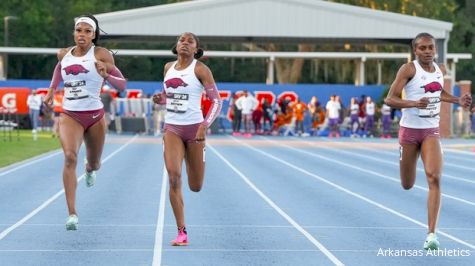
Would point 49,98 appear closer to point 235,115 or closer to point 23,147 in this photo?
point 23,147

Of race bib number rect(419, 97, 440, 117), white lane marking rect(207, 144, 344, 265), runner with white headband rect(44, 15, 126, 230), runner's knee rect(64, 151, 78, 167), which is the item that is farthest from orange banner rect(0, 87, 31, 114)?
race bib number rect(419, 97, 440, 117)

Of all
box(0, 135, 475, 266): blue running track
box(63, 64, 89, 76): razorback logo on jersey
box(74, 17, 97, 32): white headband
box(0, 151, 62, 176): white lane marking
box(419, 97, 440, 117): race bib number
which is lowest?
box(0, 151, 62, 176): white lane marking

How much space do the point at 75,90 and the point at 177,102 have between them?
138 cm

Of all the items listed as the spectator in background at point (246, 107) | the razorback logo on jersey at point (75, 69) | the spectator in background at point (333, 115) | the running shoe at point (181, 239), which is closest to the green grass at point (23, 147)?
the spectator in background at point (246, 107)

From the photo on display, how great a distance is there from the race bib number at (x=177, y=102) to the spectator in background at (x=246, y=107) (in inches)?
1385

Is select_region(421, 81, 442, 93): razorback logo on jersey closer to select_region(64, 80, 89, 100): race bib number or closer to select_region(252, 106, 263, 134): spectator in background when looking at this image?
select_region(64, 80, 89, 100): race bib number

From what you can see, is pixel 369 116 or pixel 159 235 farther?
pixel 369 116

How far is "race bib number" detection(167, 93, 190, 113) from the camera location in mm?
11469

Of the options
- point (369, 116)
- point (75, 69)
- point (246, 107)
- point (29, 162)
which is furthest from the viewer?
point (369, 116)

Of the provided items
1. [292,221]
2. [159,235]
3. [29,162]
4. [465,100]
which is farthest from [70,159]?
[29,162]

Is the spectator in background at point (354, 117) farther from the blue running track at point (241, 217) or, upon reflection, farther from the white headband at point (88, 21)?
the white headband at point (88, 21)

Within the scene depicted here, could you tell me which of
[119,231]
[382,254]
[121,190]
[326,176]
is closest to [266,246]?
[382,254]

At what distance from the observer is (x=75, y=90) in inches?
487

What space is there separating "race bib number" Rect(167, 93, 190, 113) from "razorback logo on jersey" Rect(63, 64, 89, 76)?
116cm
